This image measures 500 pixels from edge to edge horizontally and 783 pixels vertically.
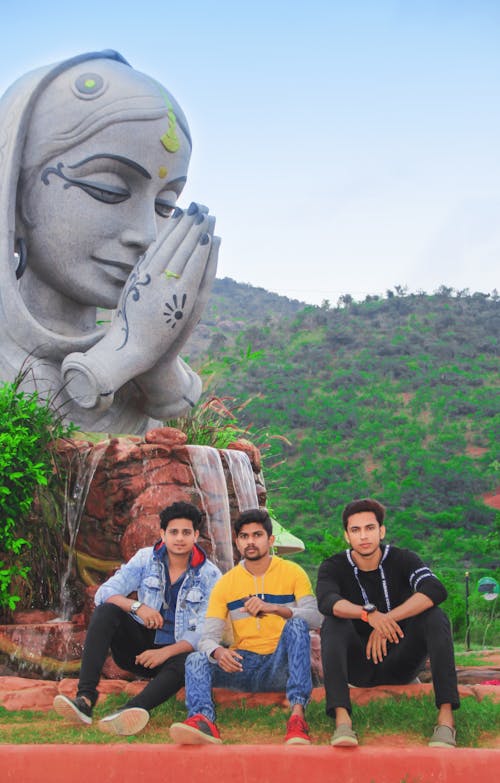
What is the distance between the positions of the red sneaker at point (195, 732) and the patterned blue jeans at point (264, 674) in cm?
9

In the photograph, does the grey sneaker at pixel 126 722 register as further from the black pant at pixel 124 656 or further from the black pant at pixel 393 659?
the black pant at pixel 393 659

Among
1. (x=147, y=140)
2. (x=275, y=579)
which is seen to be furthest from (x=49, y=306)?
(x=275, y=579)

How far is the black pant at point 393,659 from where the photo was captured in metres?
3.38

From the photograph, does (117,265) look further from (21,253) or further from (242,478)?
(242,478)

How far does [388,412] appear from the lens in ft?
93.1

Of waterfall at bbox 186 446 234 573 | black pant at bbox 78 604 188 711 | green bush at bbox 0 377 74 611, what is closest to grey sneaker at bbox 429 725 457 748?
black pant at bbox 78 604 188 711

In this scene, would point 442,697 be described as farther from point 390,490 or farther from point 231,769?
point 390,490

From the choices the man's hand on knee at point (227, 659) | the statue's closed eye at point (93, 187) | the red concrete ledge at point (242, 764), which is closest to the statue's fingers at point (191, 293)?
the statue's closed eye at point (93, 187)

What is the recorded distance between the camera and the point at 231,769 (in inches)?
123

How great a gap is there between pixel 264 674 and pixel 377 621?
62 centimetres

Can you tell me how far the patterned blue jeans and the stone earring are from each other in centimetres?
403

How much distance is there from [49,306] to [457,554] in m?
15.6

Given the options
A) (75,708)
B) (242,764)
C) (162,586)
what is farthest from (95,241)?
(242,764)

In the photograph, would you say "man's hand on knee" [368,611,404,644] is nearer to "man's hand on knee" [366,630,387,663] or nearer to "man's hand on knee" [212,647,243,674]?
"man's hand on knee" [366,630,387,663]
